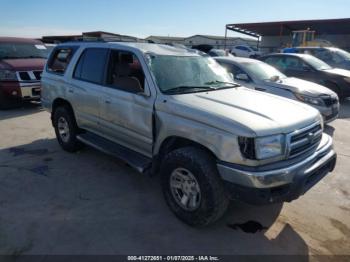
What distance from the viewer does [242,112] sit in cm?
310

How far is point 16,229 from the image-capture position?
3.22 m

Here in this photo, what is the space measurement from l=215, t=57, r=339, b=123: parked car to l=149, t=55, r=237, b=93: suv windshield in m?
2.79

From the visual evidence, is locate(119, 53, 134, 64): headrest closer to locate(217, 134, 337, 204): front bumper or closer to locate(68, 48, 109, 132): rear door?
locate(68, 48, 109, 132): rear door

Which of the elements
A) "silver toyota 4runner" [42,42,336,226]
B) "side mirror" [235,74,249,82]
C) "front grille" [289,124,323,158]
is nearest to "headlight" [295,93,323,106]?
"side mirror" [235,74,249,82]

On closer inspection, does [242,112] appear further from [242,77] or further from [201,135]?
[242,77]

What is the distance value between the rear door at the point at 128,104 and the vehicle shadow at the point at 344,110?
6668 millimetres

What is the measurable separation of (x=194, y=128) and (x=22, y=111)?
23.7ft

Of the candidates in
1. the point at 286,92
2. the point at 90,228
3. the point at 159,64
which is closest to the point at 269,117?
the point at 159,64

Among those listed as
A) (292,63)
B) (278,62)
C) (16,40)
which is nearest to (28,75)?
(16,40)

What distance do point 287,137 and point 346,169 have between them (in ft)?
8.74

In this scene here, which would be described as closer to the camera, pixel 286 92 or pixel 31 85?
pixel 286 92

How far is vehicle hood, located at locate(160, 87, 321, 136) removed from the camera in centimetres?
286

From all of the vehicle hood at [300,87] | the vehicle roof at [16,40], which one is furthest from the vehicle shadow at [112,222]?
the vehicle roof at [16,40]

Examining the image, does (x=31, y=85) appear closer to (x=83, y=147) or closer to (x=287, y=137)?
(x=83, y=147)
